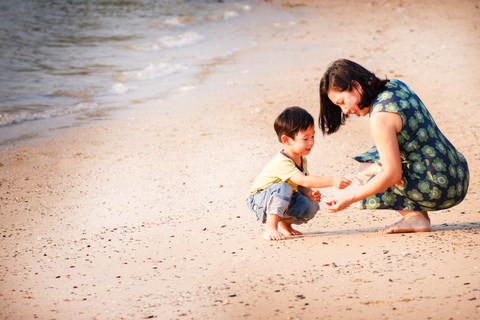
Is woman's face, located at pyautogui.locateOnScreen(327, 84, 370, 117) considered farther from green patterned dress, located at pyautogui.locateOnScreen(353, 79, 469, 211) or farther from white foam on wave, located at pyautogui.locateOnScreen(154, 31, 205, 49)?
white foam on wave, located at pyautogui.locateOnScreen(154, 31, 205, 49)

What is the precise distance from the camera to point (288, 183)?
302cm

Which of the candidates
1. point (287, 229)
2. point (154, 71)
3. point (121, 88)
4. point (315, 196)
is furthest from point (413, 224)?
point (154, 71)

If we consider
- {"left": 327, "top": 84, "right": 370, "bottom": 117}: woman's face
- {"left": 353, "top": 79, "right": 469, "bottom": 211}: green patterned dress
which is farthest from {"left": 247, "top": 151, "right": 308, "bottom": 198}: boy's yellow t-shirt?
{"left": 353, "top": 79, "right": 469, "bottom": 211}: green patterned dress

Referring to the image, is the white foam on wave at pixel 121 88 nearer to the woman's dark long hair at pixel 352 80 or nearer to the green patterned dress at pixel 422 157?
the woman's dark long hair at pixel 352 80

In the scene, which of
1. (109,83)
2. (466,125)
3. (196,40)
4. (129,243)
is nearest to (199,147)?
(129,243)

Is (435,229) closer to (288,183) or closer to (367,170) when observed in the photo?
(367,170)

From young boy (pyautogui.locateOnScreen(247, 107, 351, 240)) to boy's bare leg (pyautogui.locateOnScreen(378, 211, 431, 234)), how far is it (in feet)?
1.67

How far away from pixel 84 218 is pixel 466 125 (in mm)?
3938

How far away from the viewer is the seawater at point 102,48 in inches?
304

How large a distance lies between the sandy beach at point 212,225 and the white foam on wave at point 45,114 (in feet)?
0.85

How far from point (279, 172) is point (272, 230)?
1.19 ft

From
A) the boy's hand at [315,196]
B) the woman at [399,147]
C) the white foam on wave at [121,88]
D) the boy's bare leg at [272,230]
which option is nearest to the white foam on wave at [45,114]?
the white foam on wave at [121,88]

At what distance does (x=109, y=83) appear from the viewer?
8.56m

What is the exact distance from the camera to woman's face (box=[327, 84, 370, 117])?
2.75 m
